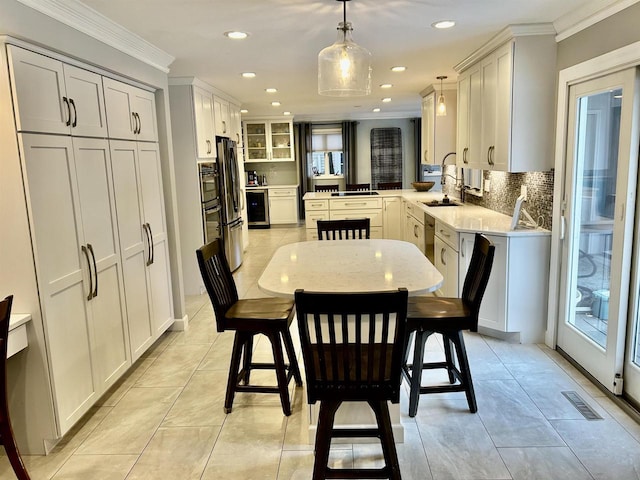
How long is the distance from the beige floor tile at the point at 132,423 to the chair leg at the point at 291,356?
31.0 inches

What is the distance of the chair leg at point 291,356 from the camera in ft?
8.56

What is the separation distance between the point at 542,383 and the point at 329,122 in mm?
8162

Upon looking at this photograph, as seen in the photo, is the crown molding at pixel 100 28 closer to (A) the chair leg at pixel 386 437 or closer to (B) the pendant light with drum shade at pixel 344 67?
(B) the pendant light with drum shade at pixel 344 67

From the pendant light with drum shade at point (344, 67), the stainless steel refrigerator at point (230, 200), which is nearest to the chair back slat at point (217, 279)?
the pendant light with drum shade at point (344, 67)

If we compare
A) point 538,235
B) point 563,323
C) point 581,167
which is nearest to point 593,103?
point 581,167

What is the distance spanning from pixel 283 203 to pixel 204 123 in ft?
15.8

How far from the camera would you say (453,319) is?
2332 mm

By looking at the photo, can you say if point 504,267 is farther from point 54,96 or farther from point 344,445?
point 54,96

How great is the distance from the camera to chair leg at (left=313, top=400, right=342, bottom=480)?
1.91 m

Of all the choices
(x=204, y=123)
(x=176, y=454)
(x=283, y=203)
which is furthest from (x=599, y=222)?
(x=283, y=203)

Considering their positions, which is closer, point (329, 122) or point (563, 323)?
point (563, 323)

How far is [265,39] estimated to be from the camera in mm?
3381

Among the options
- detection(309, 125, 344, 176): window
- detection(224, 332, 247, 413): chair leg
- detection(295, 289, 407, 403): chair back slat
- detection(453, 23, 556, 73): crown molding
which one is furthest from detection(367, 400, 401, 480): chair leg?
detection(309, 125, 344, 176): window

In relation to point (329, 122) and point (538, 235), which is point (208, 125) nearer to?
point (538, 235)
